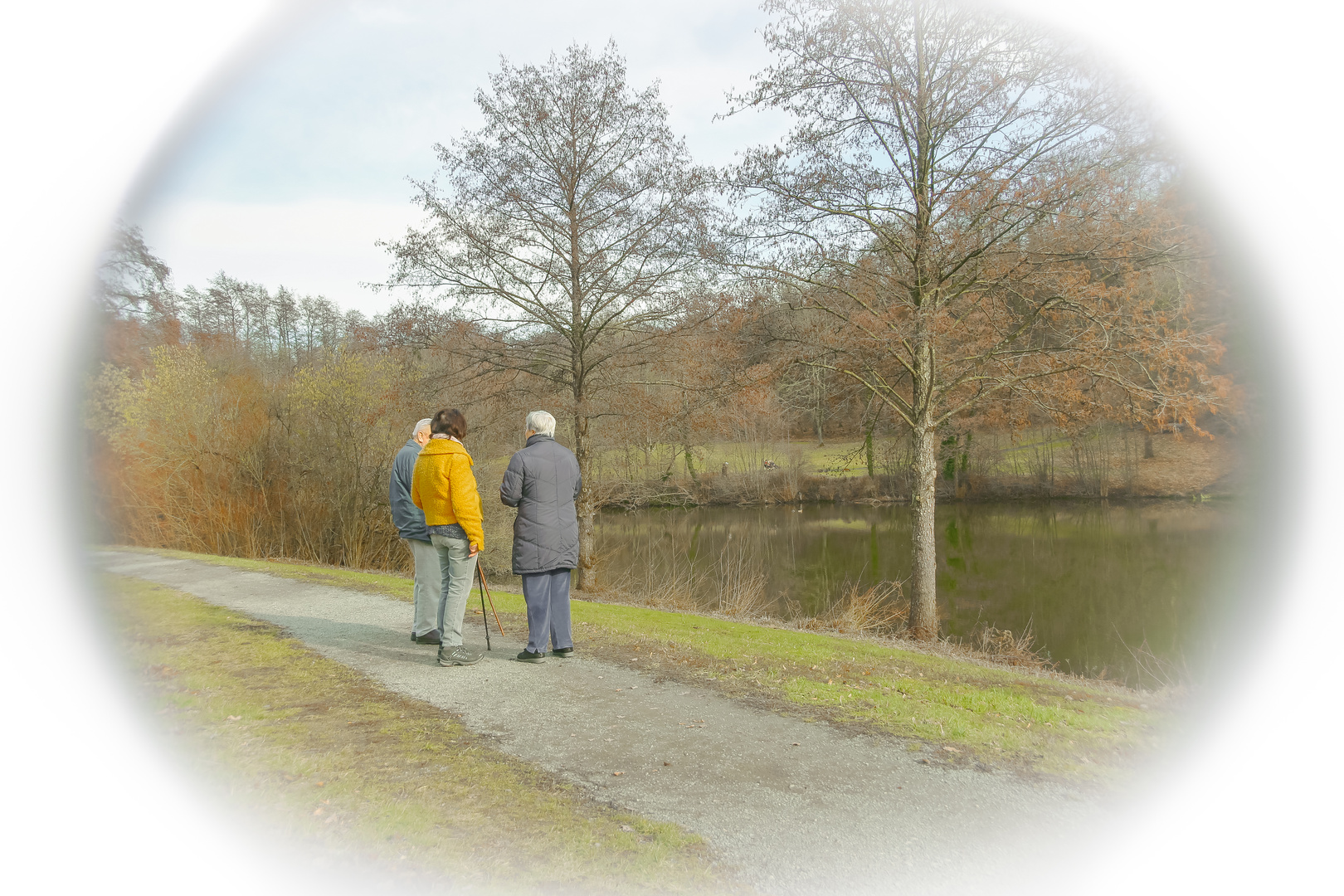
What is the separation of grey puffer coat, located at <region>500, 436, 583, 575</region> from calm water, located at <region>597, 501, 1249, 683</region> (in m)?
9.55

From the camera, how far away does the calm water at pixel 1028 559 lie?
14.4 m

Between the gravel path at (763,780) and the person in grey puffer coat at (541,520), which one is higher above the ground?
the person in grey puffer coat at (541,520)

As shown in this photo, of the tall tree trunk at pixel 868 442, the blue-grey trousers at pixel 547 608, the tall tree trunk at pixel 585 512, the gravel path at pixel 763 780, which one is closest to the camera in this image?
the gravel path at pixel 763 780

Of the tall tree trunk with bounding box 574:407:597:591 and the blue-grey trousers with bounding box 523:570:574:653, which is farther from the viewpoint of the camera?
the tall tree trunk with bounding box 574:407:597:591

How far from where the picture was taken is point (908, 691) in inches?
248

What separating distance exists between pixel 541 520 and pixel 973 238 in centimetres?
838

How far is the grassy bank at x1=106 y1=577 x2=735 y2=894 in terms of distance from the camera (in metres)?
3.18

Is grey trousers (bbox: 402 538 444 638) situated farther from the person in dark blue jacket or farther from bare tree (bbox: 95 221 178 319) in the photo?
bare tree (bbox: 95 221 178 319)

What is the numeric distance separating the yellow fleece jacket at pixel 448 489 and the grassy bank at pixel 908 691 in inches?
73.4

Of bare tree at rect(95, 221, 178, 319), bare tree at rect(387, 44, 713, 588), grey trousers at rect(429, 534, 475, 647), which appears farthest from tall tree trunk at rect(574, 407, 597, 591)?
grey trousers at rect(429, 534, 475, 647)

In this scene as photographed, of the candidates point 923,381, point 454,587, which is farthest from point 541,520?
point 923,381

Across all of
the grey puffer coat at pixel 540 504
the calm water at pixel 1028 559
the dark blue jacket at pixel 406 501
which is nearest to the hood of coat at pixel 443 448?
the grey puffer coat at pixel 540 504

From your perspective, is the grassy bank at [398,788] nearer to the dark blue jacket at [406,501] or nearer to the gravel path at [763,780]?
the gravel path at [763,780]

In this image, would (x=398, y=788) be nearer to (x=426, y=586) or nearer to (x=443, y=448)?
(x=443, y=448)
